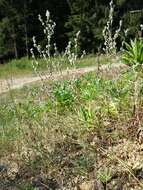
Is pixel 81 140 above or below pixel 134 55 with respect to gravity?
below

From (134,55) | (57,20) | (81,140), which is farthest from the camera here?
(57,20)

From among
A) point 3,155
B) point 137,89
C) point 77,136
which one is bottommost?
point 3,155

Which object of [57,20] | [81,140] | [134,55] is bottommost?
[57,20]

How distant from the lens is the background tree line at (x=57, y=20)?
1262 inches

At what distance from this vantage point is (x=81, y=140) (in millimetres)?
5121

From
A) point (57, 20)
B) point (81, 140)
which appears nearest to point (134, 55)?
point (81, 140)

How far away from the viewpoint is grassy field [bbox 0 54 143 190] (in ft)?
15.3

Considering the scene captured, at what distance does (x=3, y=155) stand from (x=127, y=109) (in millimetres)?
1424

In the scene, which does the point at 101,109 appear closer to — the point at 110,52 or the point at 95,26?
the point at 110,52

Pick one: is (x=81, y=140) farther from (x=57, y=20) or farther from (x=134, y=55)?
(x=57, y=20)

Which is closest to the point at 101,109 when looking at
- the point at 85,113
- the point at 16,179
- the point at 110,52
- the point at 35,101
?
the point at 85,113

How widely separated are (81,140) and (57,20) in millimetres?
28988

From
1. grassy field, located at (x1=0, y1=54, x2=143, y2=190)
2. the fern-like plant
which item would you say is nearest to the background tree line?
grassy field, located at (x1=0, y1=54, x2=143, y2=190)

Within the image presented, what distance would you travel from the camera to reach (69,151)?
523 cm
